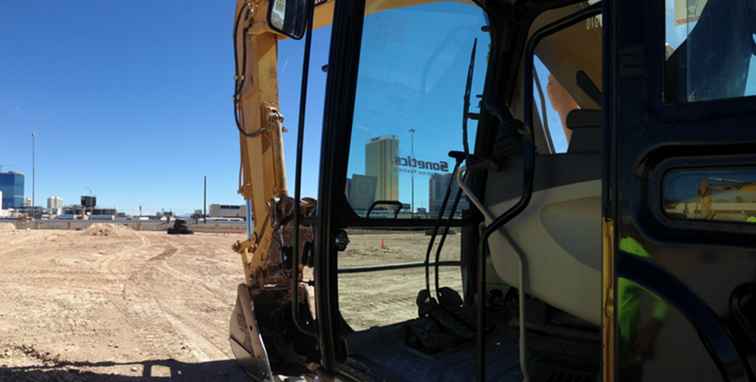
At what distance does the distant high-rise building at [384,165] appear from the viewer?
2.58 meters

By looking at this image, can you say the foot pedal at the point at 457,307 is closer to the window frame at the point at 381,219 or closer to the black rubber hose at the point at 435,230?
the black rubber hose at the point at 435,230

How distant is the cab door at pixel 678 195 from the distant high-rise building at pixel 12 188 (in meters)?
100.0

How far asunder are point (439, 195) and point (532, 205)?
3.37 ft

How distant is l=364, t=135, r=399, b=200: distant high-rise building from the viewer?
2578 mm

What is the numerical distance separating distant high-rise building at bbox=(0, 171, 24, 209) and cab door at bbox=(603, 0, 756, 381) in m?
100.0

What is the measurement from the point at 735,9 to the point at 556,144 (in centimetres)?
147

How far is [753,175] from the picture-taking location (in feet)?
3.54

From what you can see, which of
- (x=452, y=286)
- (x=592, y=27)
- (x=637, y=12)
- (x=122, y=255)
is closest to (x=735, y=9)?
(x=637, y=12)

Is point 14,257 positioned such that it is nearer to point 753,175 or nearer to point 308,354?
point 308,354

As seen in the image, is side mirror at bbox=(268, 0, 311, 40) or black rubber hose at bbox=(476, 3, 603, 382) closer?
black rubber hose at bbox=(476, 3, 603, 382)

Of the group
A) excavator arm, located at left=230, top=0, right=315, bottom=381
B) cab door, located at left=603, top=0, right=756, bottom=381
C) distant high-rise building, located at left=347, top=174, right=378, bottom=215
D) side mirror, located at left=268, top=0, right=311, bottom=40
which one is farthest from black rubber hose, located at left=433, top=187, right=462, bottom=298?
cab door, located at left=603, top=0, right=756, bottom=381

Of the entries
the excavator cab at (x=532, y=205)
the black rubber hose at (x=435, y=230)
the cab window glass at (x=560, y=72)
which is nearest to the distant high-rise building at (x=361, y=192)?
the excavator cab at (x=532, y=205)

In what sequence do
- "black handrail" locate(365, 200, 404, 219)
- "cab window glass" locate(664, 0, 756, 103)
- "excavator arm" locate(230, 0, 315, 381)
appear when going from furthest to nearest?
1. "excavator arm" locate(230, 0, 315, 381)
2. "black handrail" locate(365, 200, 404, 219)
3. "cab window glass" locate(664, 0, 756, 103)

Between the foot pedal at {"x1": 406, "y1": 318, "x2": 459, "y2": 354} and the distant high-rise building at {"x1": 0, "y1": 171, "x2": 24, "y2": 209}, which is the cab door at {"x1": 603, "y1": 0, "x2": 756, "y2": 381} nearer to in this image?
the foot pedal at {"x1": 406, "y1": 318, "x2": 459, "y2": 354}
